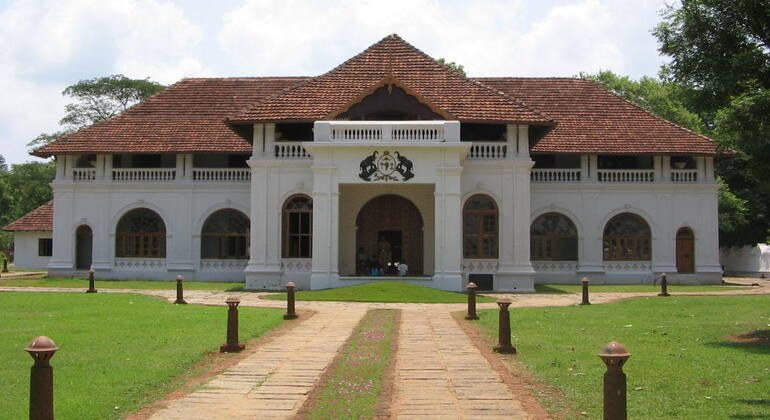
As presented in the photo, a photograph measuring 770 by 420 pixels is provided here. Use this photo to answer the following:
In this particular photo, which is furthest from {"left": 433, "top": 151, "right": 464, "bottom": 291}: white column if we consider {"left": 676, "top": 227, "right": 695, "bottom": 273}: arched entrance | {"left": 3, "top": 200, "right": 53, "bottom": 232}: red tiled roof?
{"left": 3, "top": 200, "right": 53, "bottom": 232}: red tiled roof

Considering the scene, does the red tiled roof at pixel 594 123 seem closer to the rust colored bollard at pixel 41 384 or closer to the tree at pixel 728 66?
the tree at pixel 728 66

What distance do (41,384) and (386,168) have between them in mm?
19831

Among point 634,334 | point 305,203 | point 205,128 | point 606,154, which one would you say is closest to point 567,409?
point 634,334

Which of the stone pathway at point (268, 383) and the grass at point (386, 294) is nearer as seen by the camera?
the stone pathway at point (268, 383)

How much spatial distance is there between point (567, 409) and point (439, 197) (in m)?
18.0

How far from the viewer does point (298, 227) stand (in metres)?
28.7

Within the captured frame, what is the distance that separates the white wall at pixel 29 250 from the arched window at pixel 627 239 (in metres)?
32.0

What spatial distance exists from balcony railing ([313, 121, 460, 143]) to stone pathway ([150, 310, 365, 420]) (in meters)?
12.3

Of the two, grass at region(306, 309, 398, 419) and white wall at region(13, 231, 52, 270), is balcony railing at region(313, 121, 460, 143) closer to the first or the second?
grass at region(306, 309, 398, 419)

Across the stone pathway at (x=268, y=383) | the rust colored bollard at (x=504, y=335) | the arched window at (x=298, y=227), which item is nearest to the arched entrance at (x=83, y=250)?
the arched window at (x=298, y=227)

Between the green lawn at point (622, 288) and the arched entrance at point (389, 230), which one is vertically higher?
the arched entrance at point (389, 230)

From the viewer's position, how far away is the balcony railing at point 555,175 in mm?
33156

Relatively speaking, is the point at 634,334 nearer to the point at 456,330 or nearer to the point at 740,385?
the point at 456,330

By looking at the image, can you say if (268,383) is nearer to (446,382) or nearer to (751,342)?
(446,382)
